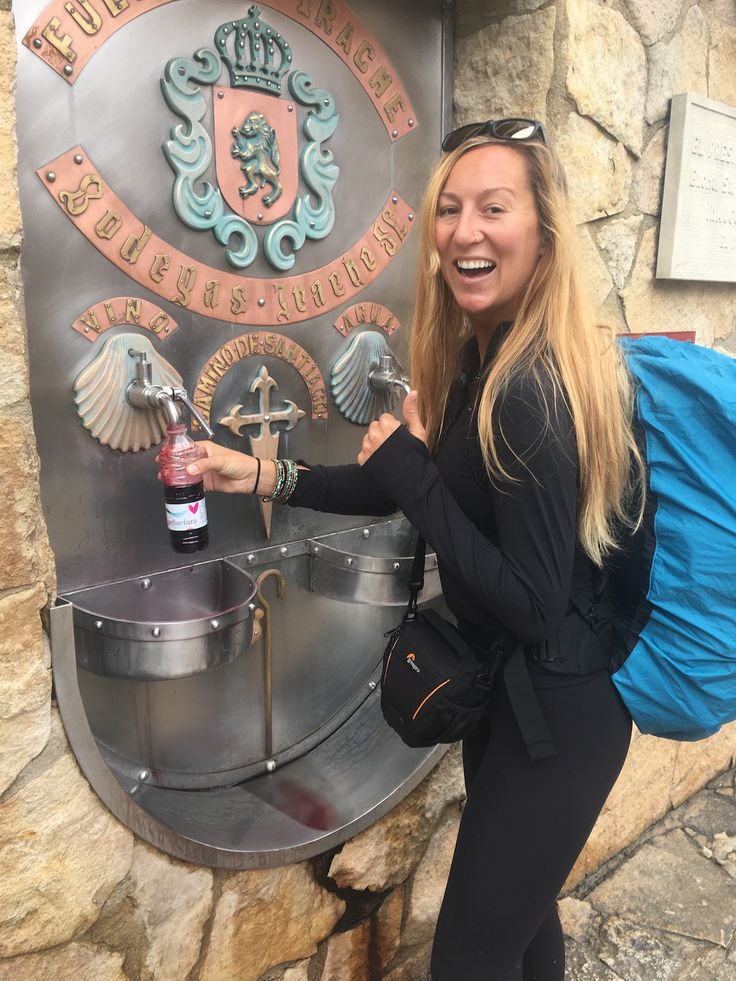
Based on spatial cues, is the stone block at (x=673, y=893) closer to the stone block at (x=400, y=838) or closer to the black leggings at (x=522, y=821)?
the stone block at (x=400, y=838)

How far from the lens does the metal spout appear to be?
185cm

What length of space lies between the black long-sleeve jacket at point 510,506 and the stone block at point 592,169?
851mm

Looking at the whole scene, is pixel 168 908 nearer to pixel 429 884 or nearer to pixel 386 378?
pixel 429 884

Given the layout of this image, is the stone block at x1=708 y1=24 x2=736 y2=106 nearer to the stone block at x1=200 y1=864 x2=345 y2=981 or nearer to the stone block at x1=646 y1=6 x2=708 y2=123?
the stone block at x1=646 y1=6 x2=708 y2=123

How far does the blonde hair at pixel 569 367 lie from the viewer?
118cm

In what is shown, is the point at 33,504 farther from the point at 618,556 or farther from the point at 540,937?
Result: the point at 540,937

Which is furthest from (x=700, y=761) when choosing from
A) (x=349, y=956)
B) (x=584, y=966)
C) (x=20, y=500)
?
(x=20, y=500)

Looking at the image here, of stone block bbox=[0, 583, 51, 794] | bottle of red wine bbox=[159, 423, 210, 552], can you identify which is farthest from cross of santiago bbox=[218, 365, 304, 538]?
stone block bbox=[0, 583, 51, 794]

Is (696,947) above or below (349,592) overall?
below

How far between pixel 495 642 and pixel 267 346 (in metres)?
0.77

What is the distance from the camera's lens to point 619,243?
202 centimetres

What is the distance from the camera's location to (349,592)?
1.70 meters

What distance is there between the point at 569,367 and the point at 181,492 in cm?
67

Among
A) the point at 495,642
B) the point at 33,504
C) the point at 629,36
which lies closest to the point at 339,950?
the point at 495,642
